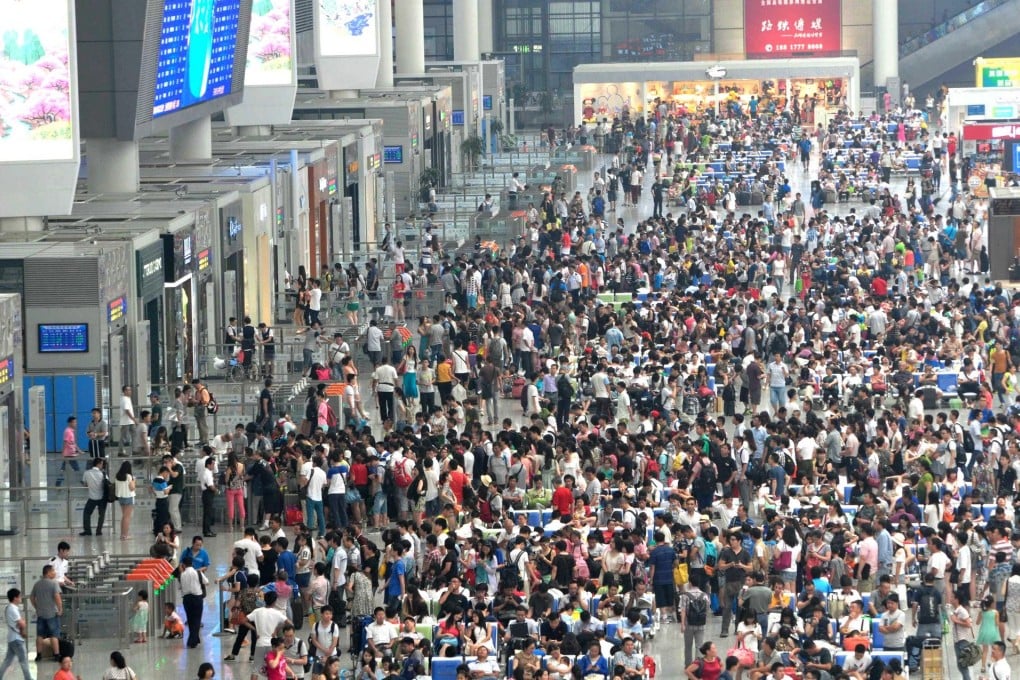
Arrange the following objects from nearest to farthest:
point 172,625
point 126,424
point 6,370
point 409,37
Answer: point 172,625 → point 6,370 → point 126,424 → point 409,37

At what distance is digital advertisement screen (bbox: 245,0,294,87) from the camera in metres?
48.5

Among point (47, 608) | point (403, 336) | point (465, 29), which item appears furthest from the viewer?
point (465, 29)

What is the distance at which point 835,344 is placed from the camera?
112 feet

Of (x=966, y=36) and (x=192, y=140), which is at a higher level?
(x=966, y=36)

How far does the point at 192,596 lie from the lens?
21906 mm

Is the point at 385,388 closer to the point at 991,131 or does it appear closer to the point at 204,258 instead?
the point at 204,258

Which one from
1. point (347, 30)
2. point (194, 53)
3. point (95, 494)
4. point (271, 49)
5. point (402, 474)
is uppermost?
point (347, 30)

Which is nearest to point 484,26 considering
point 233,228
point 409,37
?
point 409,37

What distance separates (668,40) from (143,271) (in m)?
65.5

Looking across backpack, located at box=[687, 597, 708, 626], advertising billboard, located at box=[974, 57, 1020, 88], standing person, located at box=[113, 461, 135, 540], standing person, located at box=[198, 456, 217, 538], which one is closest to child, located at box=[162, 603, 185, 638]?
standing person, located at box=[113, 461, 135, 540]

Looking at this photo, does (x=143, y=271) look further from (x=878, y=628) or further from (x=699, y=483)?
(x=878, y=628)

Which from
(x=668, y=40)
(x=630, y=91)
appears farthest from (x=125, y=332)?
(x=668, y=40)

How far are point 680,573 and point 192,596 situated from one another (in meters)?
4.68

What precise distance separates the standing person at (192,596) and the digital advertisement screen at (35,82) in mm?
11114
